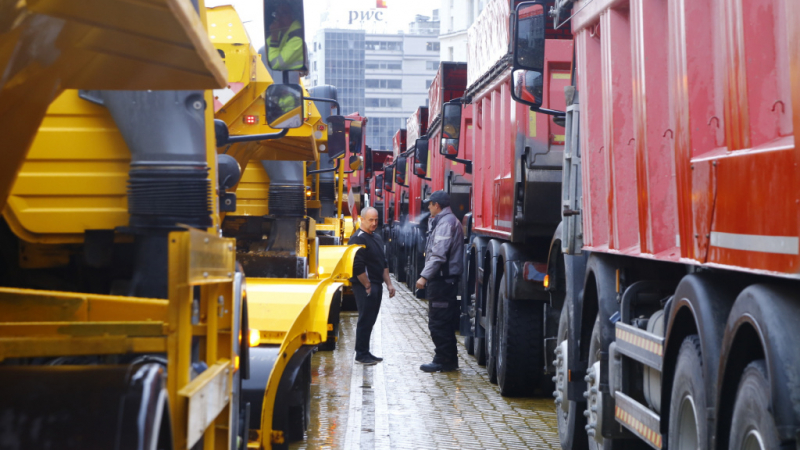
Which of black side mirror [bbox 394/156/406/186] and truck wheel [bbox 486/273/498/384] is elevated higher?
black side mirror [bbox 394/156/406/186]

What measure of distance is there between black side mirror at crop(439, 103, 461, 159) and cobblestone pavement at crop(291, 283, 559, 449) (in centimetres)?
272

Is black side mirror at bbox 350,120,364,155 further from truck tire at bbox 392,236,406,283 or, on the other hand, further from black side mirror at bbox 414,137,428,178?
truck tire at bbox 392,236,406,283

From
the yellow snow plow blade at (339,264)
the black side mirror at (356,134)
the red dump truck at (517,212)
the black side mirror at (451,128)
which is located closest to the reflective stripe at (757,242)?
the red dump truck at (517,212)

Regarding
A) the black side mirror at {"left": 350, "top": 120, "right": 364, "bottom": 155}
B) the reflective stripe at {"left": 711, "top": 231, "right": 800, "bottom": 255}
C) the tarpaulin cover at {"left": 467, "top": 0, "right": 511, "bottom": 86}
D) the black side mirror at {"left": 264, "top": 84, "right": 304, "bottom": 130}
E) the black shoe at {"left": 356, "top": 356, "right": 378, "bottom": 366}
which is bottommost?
the black shoe at {"left": 356, "top": 356, "right": 378, "bottom": 366}

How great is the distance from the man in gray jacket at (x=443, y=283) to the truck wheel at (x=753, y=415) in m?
7.54

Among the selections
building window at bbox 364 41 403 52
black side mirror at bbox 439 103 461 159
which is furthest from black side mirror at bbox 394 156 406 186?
building window at bbox 364 41 403 52

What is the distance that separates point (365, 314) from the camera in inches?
456

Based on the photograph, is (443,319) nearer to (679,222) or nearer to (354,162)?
(679,222)

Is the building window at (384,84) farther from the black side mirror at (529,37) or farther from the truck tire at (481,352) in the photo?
the black side mirror at (529,37)

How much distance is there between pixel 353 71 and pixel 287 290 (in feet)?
362

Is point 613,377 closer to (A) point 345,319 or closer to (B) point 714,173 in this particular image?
(B) point 714,173

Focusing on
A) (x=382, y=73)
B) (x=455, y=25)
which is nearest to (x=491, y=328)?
(x=455, y=25)

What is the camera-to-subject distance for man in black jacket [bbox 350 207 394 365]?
1144 cm

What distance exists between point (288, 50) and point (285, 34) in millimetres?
82
